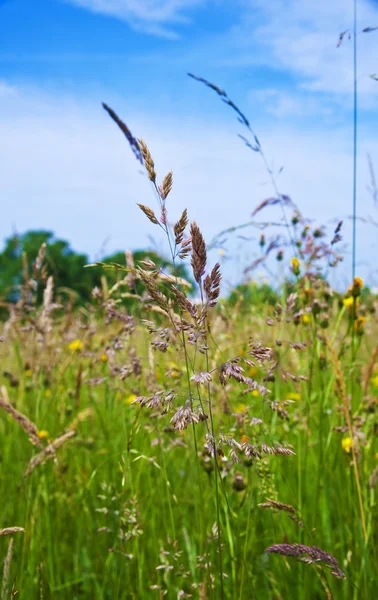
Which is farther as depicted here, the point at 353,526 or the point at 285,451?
the point at 353,526

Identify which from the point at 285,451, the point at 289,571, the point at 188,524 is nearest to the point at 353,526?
the point at 289,571

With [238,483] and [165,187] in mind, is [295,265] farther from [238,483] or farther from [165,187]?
[165,187]

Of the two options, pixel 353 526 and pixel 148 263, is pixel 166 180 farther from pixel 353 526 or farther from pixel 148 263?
pixel 353 526

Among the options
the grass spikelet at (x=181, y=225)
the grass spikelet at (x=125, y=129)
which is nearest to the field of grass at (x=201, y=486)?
the grass spikelet at (x=181, y=225)

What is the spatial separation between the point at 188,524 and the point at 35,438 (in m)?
0.76

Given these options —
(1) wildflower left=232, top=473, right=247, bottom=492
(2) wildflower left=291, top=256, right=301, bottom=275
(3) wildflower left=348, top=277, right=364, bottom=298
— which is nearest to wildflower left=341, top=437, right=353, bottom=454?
(1) wildflower left=232, top=473, right=247, bottom=492

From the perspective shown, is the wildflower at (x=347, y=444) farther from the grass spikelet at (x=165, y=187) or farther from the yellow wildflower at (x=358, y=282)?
the grass spikelet at (x=165, y=187)

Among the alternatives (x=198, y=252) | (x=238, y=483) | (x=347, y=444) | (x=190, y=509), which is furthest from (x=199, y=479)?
(x=190, y=509)

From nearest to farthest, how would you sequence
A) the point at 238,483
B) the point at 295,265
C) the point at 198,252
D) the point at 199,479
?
the point at 198,252 < the point at 199,479 < the point at 238,483 < the point at 295,265

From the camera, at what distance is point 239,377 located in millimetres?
894

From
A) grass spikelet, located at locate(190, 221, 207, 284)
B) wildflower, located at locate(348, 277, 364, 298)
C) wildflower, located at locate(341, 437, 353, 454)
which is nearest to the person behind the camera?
grass spikelet, located at locate(190, 221, 207, 284)

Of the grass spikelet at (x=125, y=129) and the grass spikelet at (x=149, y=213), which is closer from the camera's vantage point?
the grass spikelet at (x=149, y=213)

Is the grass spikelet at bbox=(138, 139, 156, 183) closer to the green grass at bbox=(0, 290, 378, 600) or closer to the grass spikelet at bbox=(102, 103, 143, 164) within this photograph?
the green grass at bbox=(0, 290, 378, 600)

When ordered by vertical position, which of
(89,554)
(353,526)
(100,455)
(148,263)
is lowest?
(89,554)
